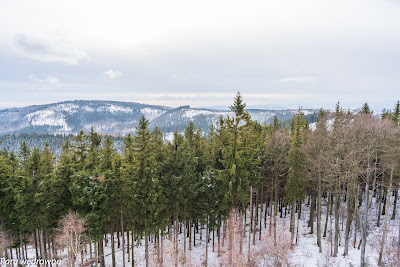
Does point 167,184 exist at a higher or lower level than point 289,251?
higher

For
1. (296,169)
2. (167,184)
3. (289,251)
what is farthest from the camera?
(296,169)

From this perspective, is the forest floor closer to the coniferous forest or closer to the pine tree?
the coniferous forest

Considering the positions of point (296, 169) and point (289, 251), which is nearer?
point (289, 251)

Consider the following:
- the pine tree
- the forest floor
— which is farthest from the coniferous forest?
the forest floor

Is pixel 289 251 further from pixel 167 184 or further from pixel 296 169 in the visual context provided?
pixel 167 184

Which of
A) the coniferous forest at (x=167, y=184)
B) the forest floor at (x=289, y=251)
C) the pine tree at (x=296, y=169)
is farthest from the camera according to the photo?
the pine tree at (x=296, y=169)

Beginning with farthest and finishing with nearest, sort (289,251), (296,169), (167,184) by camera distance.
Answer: (296,169) → (289,251) → (167,184)

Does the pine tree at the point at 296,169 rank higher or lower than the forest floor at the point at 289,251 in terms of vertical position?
higher

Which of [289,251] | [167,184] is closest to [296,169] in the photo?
[289,251]

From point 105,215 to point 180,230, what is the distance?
16.6 meters

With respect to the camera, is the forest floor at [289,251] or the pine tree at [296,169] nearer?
the forest floor at [289,251]

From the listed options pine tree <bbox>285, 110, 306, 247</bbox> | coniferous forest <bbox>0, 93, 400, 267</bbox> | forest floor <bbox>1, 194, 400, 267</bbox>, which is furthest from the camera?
pine tree <bbox>285, 110, 306, 247</bbox>

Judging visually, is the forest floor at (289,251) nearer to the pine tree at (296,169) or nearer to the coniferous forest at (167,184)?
the coniferous forest at (167,184)

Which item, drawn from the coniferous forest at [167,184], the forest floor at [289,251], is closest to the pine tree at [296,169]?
the coniferous forest at [167,184]
